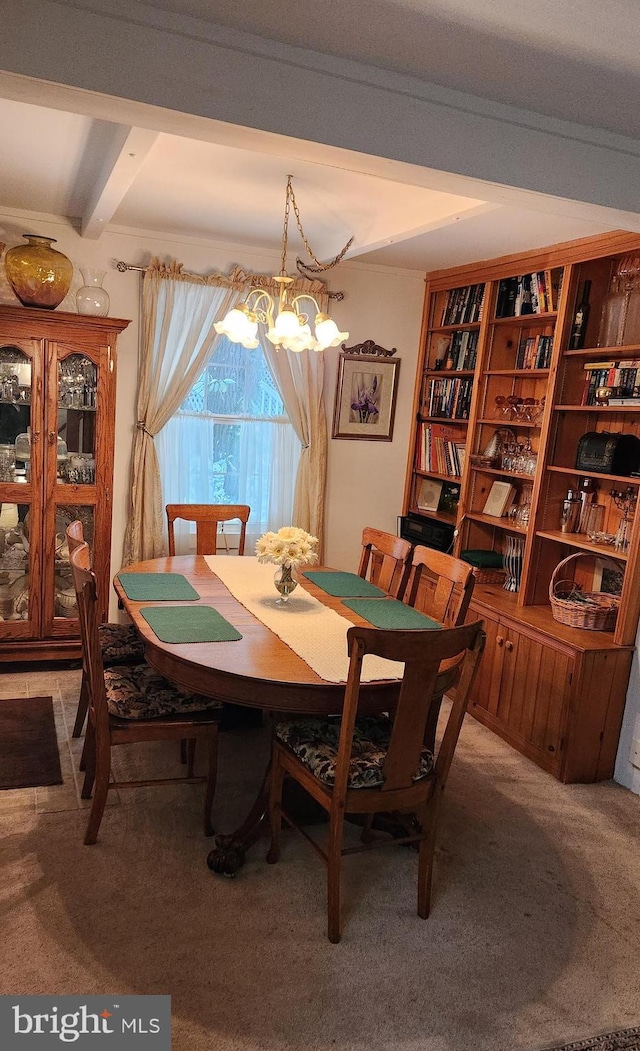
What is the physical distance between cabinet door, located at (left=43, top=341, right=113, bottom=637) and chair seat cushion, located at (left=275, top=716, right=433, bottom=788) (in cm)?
193

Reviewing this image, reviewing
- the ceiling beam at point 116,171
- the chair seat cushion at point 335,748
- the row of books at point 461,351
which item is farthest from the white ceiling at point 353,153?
the chair seat cushion at point 335,748

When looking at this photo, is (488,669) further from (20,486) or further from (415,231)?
(20,486)

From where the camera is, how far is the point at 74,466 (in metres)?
4.00

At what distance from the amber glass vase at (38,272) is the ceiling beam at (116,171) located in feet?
0.78

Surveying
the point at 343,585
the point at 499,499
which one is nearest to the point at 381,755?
the point at 343,585

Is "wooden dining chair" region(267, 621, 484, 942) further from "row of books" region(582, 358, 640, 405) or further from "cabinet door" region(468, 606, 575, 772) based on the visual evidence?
"row of books" region(582, 358, 640, 405)

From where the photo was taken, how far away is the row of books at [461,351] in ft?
14.4

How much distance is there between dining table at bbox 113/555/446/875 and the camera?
225 centimetres

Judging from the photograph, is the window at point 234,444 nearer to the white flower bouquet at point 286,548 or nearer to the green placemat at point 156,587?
the green placemat at point 156,587

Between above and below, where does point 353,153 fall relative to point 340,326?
above

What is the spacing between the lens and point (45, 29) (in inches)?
67.8

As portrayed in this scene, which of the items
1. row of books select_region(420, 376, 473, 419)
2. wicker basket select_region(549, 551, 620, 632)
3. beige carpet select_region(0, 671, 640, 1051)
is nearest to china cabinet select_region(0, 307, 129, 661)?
beige carpet select_region(0, 671, 640, 1051)

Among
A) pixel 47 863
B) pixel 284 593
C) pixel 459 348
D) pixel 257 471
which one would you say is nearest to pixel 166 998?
pixel 47 863

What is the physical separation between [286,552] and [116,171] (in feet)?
5.04
